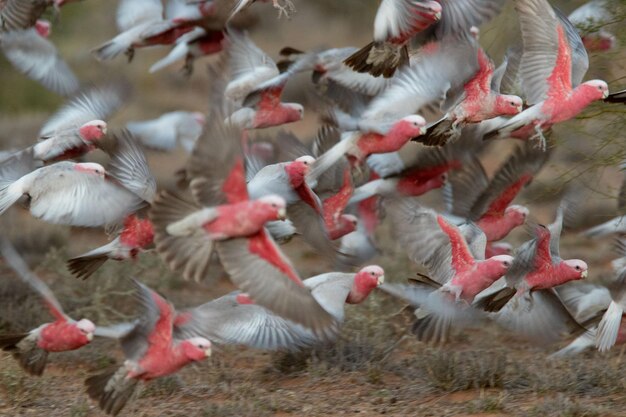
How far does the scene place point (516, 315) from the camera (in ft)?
25.4

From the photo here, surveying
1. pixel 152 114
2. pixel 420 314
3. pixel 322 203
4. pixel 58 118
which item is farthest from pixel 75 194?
pixel 152 114

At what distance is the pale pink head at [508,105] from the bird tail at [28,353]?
314cm

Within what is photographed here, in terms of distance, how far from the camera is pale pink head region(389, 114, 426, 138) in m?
7.22

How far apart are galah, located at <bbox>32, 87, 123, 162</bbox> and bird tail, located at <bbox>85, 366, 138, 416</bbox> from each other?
71.1 inches

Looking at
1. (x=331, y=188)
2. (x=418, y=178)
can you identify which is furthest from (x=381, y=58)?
(x=418, y=178)

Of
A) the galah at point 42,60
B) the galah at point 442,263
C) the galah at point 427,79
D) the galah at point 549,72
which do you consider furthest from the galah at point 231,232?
the galah at point 42,60

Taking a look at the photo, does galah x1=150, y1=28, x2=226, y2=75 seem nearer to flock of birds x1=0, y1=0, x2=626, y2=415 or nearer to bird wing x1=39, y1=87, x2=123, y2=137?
flock of birds x1=0, y1=0, x2=626, y2=415

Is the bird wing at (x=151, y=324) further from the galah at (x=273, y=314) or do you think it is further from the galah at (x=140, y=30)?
the galah at (x=140, y=30)

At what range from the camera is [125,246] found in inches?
299

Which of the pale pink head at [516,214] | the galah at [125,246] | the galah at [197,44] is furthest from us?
the galah at [197,44]

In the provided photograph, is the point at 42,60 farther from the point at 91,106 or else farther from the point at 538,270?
the point at 538,270

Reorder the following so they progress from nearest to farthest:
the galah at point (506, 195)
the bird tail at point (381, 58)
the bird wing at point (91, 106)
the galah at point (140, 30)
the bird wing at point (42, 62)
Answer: the bird tail at point (381, 58) → the galah at point (506, 195) → the bird wing at point (91, 106) → the galah at point (140, 30) → the bird wing at point (42, 62)

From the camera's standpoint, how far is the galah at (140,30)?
903cm

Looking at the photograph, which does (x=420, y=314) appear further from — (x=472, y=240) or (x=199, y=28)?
(x=199, y=28)
